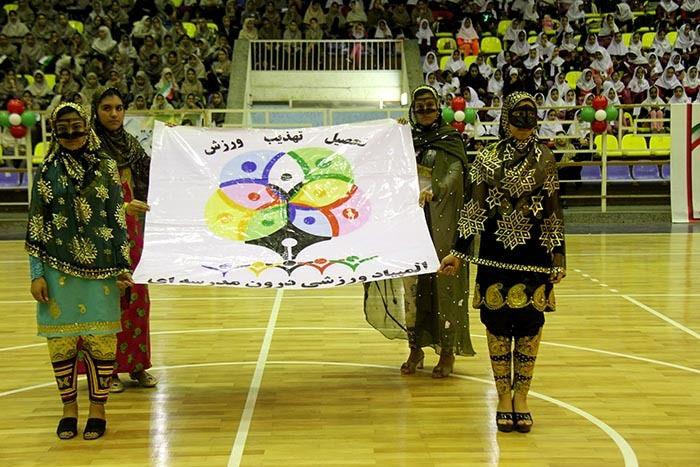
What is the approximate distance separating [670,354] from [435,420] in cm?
206

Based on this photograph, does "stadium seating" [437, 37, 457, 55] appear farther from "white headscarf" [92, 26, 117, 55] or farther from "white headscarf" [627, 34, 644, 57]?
"white headscarf" [92, 26, 117, 55]

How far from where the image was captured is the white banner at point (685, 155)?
41.4 feet

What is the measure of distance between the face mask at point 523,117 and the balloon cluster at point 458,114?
8445 mm

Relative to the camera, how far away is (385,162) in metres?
5.17

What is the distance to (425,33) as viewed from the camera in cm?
1706

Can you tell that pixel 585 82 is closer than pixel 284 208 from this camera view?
No

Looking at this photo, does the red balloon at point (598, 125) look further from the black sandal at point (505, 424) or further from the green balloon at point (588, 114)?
the black sandal at point (505, 424)

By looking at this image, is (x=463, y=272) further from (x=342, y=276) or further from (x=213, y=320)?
(x=213, y=320)

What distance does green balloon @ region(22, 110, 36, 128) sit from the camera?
41.3 ft

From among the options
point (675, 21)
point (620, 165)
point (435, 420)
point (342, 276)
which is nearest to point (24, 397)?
point (342, 276)

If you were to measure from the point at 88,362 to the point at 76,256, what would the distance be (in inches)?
19.9

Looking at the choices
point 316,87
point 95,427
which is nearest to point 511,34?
point 316,87

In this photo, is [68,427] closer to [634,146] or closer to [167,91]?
[167,91]

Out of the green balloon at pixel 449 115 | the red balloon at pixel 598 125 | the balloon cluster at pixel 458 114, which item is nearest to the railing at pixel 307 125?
the balloon cluster at pixel 458 114
